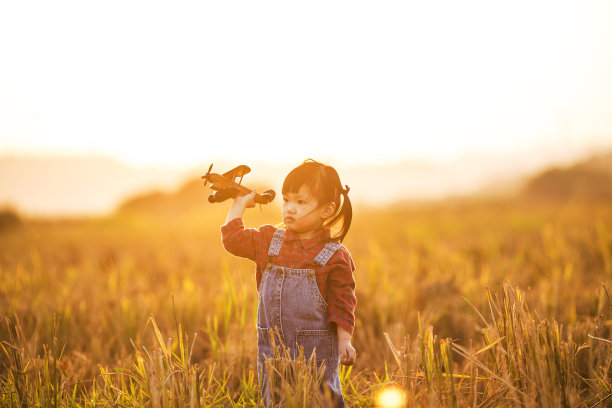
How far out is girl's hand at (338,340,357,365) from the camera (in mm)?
2002

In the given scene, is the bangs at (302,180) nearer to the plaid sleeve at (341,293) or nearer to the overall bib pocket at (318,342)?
the plaid sleeve at (341,293)

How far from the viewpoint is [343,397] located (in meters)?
2.20

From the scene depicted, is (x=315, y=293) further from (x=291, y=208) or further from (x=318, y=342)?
(x=291, y=208)

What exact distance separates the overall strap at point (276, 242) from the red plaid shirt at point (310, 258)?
0.07 feet

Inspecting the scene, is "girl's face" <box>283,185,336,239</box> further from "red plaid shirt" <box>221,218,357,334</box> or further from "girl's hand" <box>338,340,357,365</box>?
"girl's hand" <box>338,340,357,365</box>

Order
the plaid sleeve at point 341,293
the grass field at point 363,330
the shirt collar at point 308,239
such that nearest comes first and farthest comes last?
1. the grass field at point 363,330
2. the plaid sleeve at point 341,293
3. the shirt collar at point 308,239

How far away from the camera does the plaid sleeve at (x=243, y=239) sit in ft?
6.96

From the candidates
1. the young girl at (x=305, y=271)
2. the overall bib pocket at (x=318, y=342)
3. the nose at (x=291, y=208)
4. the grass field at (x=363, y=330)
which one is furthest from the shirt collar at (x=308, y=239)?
the grass field at (x=363, y=330)

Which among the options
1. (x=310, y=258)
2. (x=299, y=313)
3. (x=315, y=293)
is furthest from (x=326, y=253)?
(x=299, y=313)

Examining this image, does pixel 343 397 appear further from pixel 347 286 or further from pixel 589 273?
pixel 589 273

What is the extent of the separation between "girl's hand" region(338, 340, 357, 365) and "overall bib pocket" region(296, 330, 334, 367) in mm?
71

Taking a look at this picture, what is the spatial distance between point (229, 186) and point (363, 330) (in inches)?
75.0

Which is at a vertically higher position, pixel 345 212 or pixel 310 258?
pixel 345 212

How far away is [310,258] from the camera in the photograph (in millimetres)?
2105
